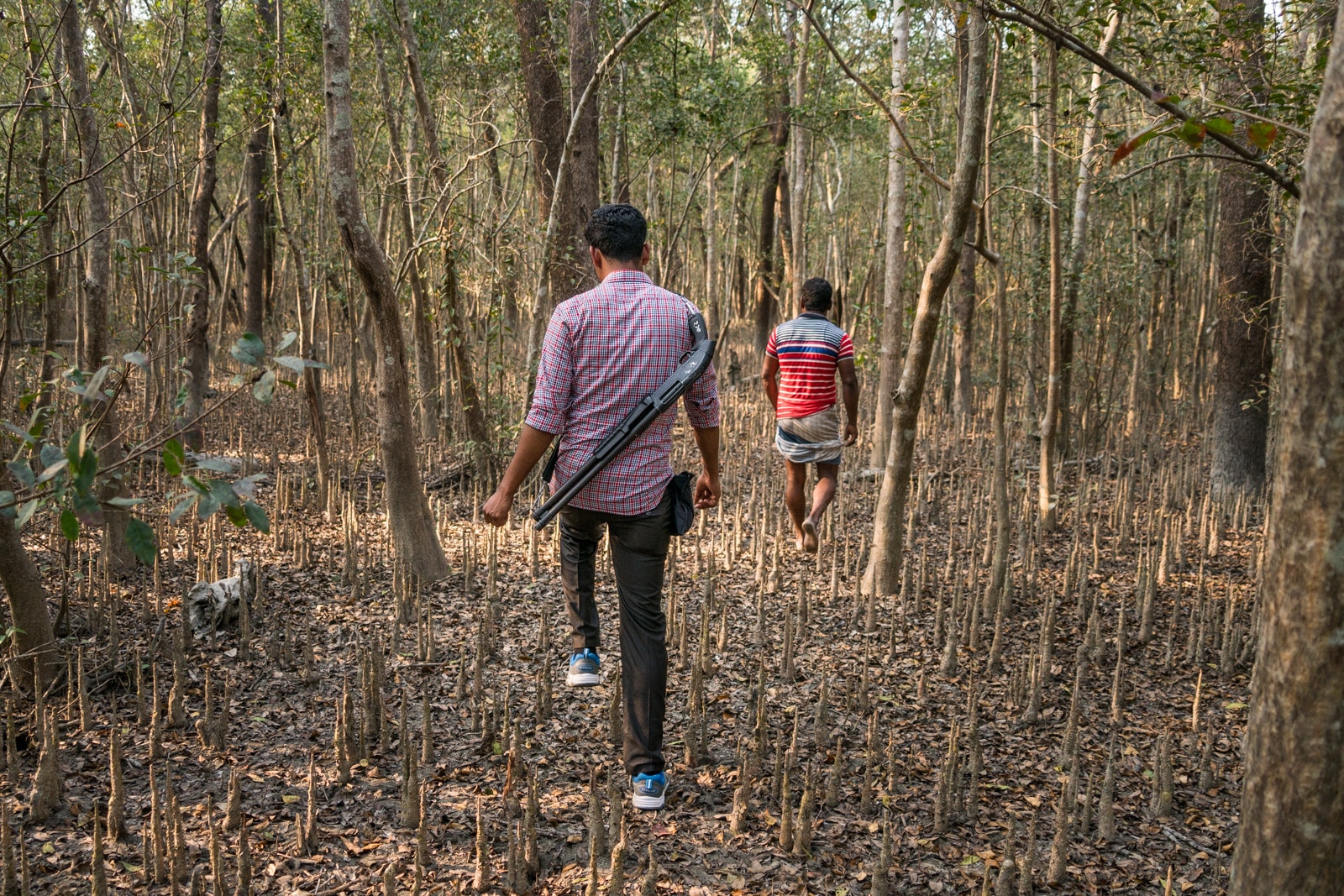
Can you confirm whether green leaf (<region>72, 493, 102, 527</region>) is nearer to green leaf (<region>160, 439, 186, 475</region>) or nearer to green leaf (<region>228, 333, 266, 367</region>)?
green leaf (<region>160, 439, 186, 475</region>)

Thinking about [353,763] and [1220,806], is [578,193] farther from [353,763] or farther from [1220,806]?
[1220,806]

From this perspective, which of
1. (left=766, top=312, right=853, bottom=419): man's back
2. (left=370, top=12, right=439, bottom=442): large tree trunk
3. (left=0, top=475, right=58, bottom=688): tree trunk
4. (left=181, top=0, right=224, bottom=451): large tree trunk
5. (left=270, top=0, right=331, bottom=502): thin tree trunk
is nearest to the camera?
(left=0, top=475, right=58, bottom=688): tree trunk

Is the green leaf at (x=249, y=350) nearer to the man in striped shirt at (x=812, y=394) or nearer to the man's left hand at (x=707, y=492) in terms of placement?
the man's left hand at (x=707, y=492)

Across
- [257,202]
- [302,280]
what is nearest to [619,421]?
[302,280]

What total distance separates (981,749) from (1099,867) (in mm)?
632

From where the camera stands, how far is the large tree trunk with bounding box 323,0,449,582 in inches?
Result: 153

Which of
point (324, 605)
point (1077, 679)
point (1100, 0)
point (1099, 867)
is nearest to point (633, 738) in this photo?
point (1099, 867)

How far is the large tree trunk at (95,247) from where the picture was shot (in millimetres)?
3822

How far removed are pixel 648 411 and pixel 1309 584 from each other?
64.0 inches

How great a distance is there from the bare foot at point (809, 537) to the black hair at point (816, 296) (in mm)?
1132

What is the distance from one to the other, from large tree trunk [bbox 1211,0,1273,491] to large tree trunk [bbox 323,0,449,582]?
5.29m

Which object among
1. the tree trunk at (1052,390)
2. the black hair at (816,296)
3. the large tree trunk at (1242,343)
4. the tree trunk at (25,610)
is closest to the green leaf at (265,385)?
the tree trunk at (25,610)

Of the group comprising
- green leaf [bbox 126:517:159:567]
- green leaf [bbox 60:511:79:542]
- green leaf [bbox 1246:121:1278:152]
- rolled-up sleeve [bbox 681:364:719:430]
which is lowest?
green leaf [bbox 126:517:159:567]

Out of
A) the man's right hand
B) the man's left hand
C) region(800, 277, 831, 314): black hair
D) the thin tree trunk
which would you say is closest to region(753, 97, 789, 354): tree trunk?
the thin tree trunk
